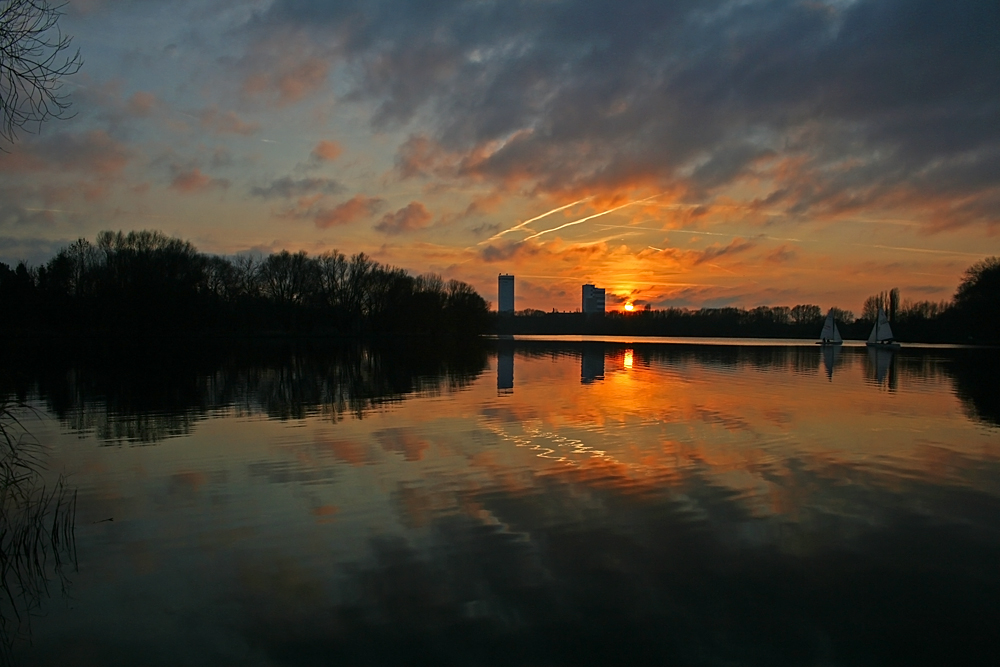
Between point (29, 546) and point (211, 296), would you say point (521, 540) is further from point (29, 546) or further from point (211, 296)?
point (211, 296)

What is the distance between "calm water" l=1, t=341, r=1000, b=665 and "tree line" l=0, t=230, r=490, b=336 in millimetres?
62858

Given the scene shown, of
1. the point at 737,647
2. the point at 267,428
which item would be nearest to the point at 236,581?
the point at 737,647

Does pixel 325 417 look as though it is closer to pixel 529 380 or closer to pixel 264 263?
pixel 529 380

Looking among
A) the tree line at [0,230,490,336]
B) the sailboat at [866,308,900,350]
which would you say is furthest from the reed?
the sailboat at [866,308,900,350]

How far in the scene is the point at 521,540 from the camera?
8.02 meters

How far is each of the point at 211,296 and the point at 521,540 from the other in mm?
84967

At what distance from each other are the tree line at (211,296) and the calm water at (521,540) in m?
62.9

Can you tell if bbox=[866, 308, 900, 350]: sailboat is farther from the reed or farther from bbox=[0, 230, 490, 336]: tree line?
the reed

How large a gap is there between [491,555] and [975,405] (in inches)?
841

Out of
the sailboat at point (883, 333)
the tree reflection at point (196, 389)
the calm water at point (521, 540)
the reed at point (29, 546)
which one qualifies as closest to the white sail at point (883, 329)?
the sailboat at point (883, 333)

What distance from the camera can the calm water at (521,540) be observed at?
18.6 ft

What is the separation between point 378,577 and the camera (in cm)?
693

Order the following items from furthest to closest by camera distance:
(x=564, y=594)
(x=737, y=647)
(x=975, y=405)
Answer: (x=975, y=405), (x=564, y=594), (x=737, y=647)

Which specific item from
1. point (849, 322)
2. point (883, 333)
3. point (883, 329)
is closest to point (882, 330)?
point (883, 329)
